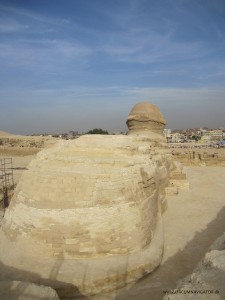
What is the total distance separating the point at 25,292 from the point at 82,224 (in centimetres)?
201

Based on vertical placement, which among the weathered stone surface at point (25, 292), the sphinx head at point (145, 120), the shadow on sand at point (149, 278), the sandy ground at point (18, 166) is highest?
the sphinx head at point (145, 120)

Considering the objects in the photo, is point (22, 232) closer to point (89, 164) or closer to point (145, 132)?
point (89, 164)

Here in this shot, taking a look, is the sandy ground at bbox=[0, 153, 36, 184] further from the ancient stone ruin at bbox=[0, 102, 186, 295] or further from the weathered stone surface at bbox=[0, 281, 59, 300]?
the weathered stone surface at bbox=[0, 281, 59, 300]

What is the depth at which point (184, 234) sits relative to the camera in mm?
9328

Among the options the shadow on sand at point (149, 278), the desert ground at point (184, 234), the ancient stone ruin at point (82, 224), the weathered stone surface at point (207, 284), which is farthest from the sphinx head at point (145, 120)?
the weathered stone surface at point (207, 284)

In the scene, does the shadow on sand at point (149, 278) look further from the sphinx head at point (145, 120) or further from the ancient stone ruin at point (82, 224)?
the sphinx head at point (145, 120)

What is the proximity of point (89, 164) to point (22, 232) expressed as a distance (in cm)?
221

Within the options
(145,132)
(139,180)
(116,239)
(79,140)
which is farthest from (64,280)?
(145,132)

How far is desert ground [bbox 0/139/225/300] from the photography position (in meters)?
6.44

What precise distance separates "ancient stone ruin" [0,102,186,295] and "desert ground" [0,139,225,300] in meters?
0.28

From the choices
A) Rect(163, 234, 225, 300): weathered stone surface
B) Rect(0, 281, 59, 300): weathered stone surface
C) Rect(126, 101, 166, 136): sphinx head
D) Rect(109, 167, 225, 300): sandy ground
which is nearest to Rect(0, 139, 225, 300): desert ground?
Rect(109, 167, 225, 300): sandy ground

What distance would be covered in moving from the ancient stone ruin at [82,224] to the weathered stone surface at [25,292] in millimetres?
1008

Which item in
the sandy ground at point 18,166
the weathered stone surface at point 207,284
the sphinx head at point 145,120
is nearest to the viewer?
the weathered stone surface at point 207,284

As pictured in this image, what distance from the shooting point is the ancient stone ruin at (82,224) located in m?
6.24
